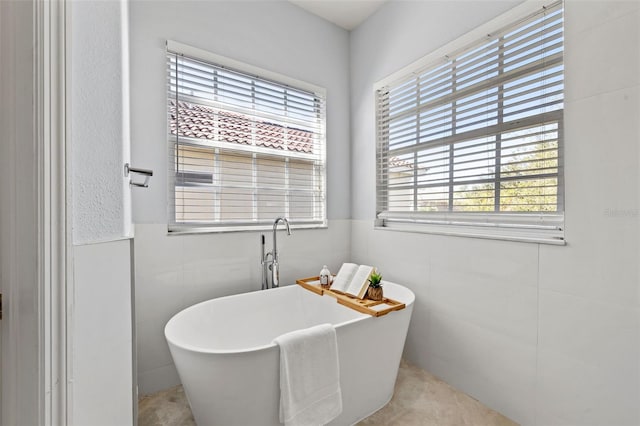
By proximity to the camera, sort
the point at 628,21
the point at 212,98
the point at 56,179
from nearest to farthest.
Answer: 1. the point at 56,179
2. the point at 628,21
3. the point at 212,98

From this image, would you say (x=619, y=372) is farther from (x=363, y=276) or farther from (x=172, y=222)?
(x=172, y=222)

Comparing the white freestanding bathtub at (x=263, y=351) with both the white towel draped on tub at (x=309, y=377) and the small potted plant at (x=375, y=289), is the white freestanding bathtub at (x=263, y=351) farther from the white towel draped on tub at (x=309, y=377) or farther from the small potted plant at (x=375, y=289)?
the small potted plant at (x=375, y=289)

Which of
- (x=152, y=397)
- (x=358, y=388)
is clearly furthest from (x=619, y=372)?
(x=152, y=397)

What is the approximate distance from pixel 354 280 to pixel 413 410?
83cm

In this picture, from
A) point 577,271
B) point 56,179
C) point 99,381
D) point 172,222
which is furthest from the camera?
point 172,222

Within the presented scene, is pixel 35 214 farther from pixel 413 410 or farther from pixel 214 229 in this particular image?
pixel 413 410

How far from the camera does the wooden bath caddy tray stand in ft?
5.49

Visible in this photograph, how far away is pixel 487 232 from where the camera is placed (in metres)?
1.80

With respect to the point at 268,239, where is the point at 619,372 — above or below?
below

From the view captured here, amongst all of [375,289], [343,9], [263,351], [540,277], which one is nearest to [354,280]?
[375,289]

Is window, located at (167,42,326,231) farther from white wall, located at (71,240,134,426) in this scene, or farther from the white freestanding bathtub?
white wall, located at (71,240,134,426)

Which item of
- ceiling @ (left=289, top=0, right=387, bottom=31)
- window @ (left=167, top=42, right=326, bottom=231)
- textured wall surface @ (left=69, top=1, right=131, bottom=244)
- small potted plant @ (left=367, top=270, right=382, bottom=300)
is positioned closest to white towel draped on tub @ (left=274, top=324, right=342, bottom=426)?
small potted plant @ (left=367, top=270, right=382, bottom=300)

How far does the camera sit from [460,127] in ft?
Answer: 6.35

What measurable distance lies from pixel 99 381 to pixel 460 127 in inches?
84.9
